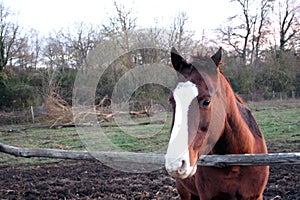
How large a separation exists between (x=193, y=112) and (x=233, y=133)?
693 millimetres

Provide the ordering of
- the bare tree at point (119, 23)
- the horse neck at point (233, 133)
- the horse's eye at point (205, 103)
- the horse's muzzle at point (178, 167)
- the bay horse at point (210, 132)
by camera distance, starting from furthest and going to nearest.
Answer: the bare tree at point (119, 23)
the horse neck at point (233, 133)
the horse's eye at point (205, 103)
the bay horse at point (210, 132)
the horse's muzzle at point (178, 167)

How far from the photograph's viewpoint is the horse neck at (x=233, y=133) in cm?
263

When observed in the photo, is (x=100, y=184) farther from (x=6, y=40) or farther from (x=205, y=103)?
(x=6, y=40)

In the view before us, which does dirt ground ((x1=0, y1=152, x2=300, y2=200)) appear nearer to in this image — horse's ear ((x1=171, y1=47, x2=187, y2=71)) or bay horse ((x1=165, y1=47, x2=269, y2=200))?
bay horse ((x1=165, y1=47, x2=269, y2=200))

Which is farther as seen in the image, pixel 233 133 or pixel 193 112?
pixel 233 133

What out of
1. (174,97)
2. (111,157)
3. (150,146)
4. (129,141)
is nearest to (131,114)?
(129,141)

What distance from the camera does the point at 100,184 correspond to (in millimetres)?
6137

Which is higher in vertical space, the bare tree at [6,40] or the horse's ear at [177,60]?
the bare tree at [6,40]

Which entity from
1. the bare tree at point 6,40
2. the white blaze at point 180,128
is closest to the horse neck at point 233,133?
A: the white blaze at point 180,128

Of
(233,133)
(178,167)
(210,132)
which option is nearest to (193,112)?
(210,132)

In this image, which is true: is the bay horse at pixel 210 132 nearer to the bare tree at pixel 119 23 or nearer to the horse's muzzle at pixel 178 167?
the horse's muzzle at pixel 178 167

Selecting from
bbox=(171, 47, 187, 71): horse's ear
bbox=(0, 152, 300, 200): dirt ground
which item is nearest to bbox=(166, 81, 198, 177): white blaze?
bbox=(171, 47, 187, 71): horse's ear

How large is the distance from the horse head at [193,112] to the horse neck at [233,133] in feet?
0.57

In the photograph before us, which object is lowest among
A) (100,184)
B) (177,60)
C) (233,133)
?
(100,184)
